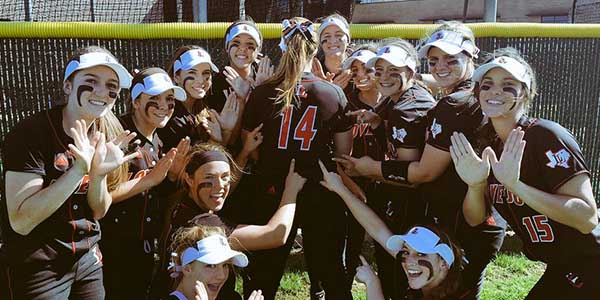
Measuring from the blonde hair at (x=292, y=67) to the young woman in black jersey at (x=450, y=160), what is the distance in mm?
789

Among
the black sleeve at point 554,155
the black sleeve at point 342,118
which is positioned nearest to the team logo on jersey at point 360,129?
the black sleeve at point 342,118

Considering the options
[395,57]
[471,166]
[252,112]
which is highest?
[395,57]

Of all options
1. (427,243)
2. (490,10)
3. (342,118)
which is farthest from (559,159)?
(490,10)

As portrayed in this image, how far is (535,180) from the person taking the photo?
2.86 m

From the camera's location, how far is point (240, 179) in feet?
12.8

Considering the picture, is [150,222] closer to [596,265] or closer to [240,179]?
[240,179]

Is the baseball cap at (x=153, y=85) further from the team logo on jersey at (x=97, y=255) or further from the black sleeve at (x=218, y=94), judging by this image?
the team logo on jersey at (x=97, y=255)

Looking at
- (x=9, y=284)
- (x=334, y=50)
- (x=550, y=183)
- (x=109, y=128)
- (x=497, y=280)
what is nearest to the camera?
(x=550, y=183)

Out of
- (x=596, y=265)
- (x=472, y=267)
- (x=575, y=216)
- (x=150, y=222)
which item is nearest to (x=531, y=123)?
(x=575, y=216)

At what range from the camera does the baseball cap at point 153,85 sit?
359cm

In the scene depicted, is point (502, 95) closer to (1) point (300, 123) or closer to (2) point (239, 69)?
(1) point (300, 123)

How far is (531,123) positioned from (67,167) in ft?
8.25

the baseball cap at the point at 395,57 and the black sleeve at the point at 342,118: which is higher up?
the baseball cap at the point at 395,57

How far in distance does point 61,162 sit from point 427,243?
6.83 ft
